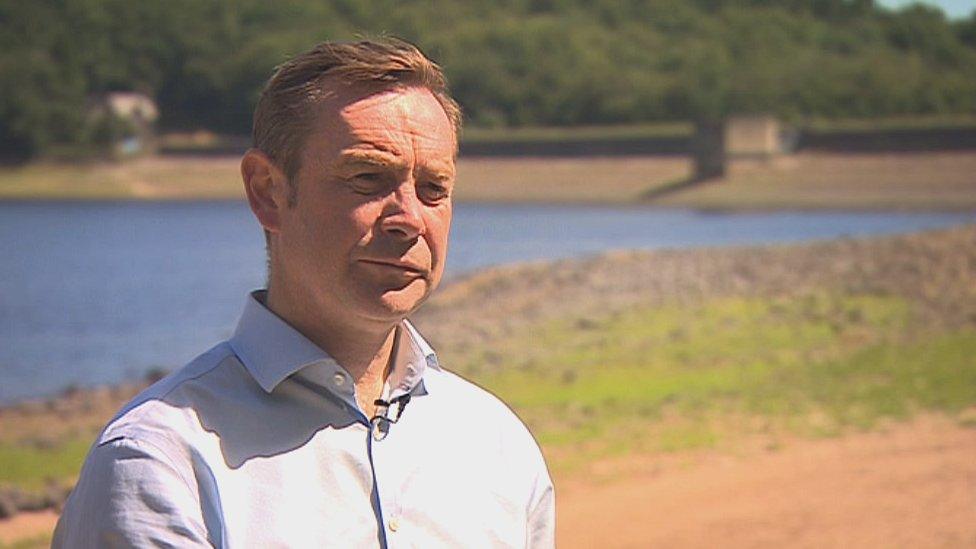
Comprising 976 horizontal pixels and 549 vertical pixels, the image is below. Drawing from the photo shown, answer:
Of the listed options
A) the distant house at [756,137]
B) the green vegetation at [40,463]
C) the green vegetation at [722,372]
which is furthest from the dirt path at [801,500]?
the distant house at [756,137]

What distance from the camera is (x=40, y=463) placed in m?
11.2

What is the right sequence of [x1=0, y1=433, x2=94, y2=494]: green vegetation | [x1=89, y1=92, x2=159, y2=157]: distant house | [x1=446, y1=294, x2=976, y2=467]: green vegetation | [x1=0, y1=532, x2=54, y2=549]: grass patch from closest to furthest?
1. [x1=0, y1=532, x2=54, y2=549]: grass patch
2. [x1=0, y1=433, x2=94, y2=494]: green vegetation
3. [x1=446, y1=294, x2=976, y2=467]: green vegetation
4. [x1=89, y1=92, x2=159, y2=157]: distant house

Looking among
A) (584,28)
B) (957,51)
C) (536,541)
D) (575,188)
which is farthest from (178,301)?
(584,28)

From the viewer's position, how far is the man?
4.72 feet

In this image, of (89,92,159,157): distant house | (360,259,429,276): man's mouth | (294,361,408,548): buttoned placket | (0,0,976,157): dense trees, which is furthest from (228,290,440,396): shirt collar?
(89,92,159,157): distant house

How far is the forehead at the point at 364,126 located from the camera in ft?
5.03

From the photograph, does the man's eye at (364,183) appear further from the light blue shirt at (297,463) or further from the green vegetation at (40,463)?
the green vegetation at (40,463)

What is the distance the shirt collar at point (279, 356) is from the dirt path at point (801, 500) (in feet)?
19.2

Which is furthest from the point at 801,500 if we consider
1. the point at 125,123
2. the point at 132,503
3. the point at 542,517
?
the point at 125,123

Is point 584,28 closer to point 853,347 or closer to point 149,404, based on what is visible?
point 853,347

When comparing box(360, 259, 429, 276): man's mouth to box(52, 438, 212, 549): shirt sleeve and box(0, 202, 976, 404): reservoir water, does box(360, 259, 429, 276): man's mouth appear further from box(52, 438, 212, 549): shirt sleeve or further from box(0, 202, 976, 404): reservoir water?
box(0, 202, 976, 404): reservoir water

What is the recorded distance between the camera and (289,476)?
147cm

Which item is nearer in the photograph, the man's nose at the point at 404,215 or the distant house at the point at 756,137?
the man's nose at the point at 404,215

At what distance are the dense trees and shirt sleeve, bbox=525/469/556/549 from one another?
71.7 metres
